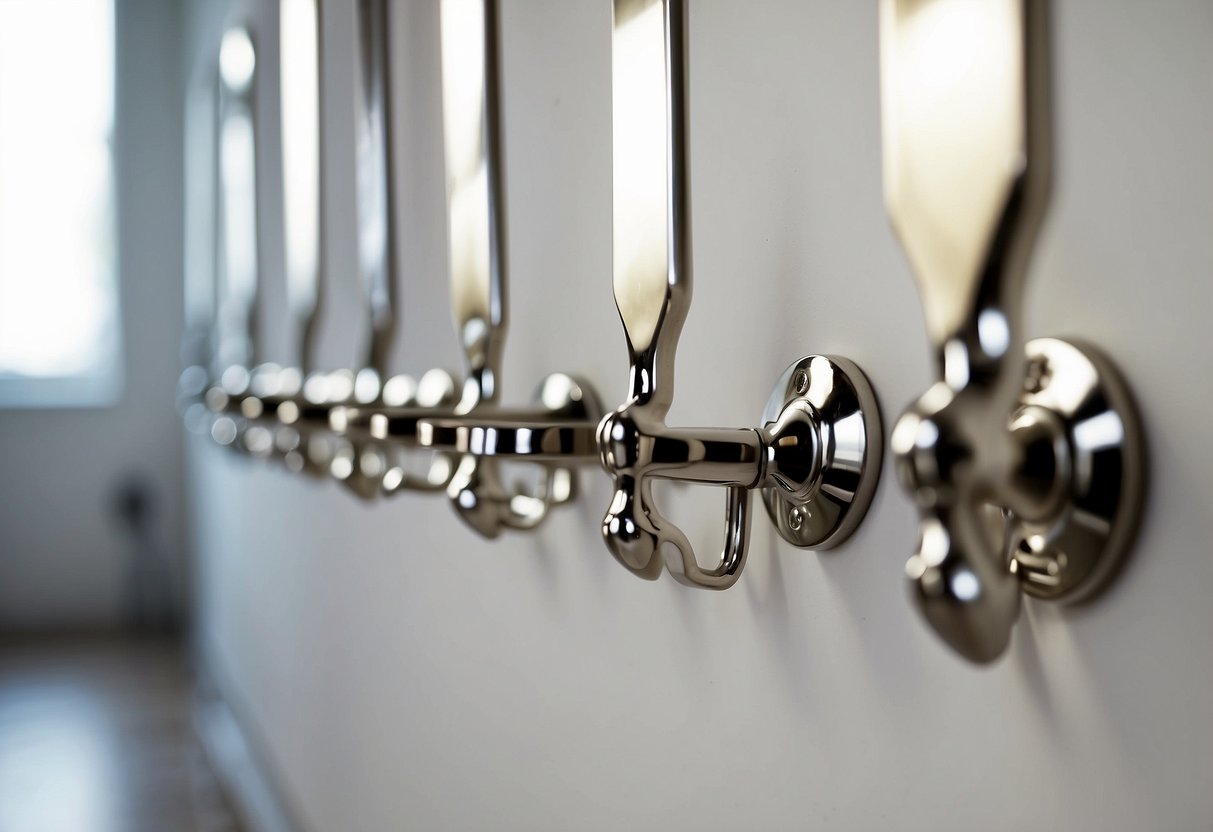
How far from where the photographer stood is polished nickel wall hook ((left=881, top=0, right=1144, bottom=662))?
6.6 inches

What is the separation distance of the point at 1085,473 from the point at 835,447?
8 centimetres

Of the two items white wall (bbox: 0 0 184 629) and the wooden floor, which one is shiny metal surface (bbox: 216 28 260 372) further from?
white wall (bbox: 0 0 184 629)

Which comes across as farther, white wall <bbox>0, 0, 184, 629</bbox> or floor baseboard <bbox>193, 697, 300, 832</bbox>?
white wall <bbox>0, 0, 184, 629</bbox>

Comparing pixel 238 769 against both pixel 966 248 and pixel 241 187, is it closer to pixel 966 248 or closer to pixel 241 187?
pixel 241 187

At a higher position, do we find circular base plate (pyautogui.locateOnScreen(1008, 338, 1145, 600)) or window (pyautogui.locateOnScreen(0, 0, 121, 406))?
window (pyautogui.locateOnScreen(0, 0, 121, 406))

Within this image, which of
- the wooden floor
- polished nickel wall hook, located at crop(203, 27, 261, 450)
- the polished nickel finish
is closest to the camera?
the polished nickel finish

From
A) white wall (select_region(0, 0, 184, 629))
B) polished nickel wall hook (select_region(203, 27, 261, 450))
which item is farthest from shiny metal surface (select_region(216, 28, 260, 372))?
white wall (select_region(0, 0, 184, 629))

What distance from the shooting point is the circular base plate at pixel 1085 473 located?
21cm

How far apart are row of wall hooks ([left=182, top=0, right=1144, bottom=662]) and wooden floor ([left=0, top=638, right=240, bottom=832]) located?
3.63 feet

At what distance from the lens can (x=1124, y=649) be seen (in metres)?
0.21

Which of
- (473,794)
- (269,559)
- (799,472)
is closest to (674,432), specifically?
(799,472)

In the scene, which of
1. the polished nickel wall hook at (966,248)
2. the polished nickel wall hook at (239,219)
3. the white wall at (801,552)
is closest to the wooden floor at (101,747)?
the polished nickel wall hook at (239,219)

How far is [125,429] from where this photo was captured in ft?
9.30

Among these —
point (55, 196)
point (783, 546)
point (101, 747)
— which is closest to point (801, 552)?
point (783, 546)
